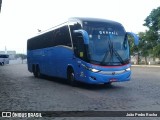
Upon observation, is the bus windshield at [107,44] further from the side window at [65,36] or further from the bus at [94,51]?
the side window at [65,36]

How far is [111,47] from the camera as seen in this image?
14.8 metres

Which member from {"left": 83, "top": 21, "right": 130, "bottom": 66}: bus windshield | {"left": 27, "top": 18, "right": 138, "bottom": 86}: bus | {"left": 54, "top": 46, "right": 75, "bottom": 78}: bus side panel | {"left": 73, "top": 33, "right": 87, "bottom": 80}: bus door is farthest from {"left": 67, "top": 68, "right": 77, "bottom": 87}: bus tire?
{"left": 83, "top": 21, "right": 130, "bottom": 66}: bus windshield

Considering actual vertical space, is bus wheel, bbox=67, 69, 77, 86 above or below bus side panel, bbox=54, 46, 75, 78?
below

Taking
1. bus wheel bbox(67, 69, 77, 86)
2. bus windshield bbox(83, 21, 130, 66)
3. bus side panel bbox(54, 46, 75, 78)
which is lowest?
bus wheel bbox(67, 69, 77, 86)

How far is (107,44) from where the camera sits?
1480 centimetres

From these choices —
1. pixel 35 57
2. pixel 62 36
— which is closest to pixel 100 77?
pixel 62 36

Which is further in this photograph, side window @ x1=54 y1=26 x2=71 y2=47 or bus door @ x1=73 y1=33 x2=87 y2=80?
side window @ x1=54 y1=26 x2=71 y2=47

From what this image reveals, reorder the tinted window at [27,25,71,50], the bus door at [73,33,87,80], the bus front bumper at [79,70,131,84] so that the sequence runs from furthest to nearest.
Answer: the tinted window at [27,25,71,50] < the bus door at [73,33,87,80] < the bus front bumper at [79,70,131,84]

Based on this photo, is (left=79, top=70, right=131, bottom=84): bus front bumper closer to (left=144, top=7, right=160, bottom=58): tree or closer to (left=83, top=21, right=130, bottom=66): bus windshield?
(left=83, top=21, right=130, bottom=66): bus windshield

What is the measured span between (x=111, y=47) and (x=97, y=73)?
4.72 feet

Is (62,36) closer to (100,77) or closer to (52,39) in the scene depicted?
(52,39)

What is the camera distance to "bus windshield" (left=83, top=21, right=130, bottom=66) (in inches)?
572

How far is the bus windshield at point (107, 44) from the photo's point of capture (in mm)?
14516

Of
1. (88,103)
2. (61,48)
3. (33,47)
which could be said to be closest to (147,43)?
(33,47)
